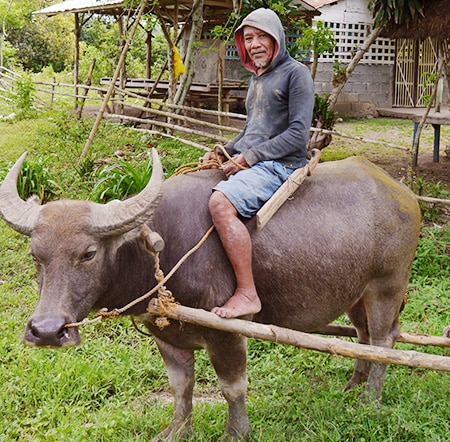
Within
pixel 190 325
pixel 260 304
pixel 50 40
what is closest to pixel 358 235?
pixel 260 304

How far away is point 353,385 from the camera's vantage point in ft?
11.7

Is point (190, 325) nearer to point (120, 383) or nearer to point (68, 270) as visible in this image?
point (68, 270)

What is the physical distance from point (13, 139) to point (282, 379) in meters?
8.26

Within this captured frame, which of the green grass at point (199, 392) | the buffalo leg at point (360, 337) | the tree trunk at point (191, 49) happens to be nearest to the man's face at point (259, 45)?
the buffalo leg at point (360, 337)

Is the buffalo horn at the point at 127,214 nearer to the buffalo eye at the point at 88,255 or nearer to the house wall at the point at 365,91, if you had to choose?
the buffalo eye at the point at 88,255

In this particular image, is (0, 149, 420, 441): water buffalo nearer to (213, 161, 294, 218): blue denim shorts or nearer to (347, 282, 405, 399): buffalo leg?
(347, 282, 405, 399): buffalo leg

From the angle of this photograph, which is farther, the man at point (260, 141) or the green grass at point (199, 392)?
the green grass at point (199, 392)

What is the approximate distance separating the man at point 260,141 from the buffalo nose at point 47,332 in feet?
2.24

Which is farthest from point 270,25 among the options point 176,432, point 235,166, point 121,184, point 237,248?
point 121,184

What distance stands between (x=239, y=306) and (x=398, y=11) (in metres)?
6.01

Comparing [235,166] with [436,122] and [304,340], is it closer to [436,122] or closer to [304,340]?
[304,340]

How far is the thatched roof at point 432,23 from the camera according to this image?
7160mm

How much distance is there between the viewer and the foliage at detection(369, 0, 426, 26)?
7227 mm

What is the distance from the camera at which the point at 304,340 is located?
2.50m
